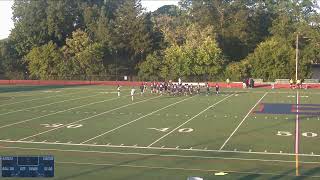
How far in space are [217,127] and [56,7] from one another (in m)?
58.1

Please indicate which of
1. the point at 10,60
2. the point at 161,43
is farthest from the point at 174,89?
the point at 10,60

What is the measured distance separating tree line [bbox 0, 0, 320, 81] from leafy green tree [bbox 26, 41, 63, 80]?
0.42 ft

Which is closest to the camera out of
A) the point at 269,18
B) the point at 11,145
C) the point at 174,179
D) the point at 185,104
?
the point at 174,179

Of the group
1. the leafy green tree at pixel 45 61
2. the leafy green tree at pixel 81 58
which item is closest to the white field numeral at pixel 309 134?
the leafy green tree at pixel 81 58

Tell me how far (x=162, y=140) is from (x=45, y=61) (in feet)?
167

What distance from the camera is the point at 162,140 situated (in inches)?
748

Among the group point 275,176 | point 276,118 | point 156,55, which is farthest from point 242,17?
point 275,176

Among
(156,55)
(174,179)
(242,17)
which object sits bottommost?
(174,179)

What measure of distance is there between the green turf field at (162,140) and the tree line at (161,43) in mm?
31919

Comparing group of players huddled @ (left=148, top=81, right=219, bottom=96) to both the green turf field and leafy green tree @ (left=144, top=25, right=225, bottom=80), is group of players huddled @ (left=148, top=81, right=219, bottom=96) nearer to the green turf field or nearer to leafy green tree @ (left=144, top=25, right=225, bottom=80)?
the green turf field

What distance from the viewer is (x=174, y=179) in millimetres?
13047

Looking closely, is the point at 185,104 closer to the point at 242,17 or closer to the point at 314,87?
the point at 314,87

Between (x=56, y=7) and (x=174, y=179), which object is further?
(x=56, y=7)
